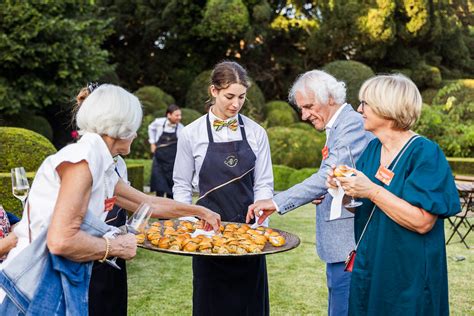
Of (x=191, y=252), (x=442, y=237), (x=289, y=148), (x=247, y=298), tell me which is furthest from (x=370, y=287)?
(x=289, y=148)

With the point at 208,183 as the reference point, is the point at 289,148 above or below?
below

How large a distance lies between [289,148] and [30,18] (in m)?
7.32

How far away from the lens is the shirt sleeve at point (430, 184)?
2.26 metres

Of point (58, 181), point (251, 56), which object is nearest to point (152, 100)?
point (251, 56)

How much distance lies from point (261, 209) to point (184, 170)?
53cm

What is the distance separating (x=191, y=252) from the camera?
8.59ft

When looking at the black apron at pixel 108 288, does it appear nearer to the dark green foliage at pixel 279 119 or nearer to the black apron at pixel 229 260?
the black apron at pixel 229 260

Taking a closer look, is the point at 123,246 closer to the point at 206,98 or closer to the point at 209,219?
the point at 209,219

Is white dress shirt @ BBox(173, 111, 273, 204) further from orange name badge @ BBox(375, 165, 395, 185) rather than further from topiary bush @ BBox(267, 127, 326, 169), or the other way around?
topiary bush @ BBox(267, 127, 326, 169)

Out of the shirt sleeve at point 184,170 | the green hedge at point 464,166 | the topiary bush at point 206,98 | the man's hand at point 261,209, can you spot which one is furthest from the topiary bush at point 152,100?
the man's hand at point 261,209

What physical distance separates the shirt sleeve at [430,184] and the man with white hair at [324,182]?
752 millimetres

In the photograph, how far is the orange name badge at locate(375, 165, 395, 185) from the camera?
7.83 feet

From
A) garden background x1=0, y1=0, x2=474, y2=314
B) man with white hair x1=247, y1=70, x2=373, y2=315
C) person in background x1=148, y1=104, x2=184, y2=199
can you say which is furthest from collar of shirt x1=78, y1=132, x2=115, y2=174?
person in background x1=148, y1=104, x2=184, y2=199

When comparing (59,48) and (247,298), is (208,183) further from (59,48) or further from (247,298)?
(59,48)
